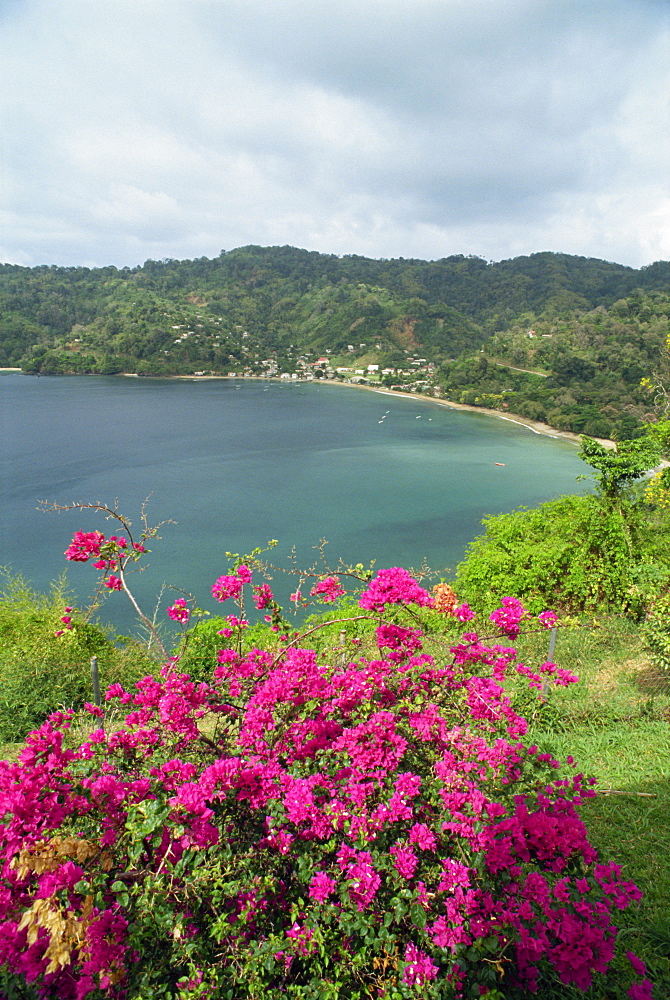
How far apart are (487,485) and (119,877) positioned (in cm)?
2856

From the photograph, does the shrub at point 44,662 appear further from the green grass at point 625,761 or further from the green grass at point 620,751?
the green grass at point 625,761

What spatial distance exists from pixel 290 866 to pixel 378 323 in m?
97.0

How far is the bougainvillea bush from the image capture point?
1456 mm

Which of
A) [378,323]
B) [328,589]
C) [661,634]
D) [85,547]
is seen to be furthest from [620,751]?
[378,323]

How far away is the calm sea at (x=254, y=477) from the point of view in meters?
19.2

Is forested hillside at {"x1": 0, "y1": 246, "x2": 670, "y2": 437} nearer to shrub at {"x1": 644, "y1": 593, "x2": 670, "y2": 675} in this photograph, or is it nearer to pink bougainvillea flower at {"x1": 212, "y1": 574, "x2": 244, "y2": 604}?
shrub at {"x1": 644, "y1": 593, "x2": 670, "y2": 675}

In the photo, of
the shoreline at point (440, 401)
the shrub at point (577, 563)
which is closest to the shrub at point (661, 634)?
the shrub at point (577, 563)

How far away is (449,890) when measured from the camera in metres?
1.58

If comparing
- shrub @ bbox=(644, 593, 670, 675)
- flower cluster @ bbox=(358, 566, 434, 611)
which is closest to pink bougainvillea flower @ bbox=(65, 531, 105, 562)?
flower cluster @ bbox=(358, 566, 434, 611)

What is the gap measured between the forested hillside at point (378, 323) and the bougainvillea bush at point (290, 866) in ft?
141

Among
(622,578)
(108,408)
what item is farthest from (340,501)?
(108,408)

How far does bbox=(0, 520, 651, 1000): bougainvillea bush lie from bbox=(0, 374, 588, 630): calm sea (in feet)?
40.8

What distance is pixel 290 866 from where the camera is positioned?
5.67ft

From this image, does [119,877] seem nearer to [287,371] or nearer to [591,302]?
[287,371]
